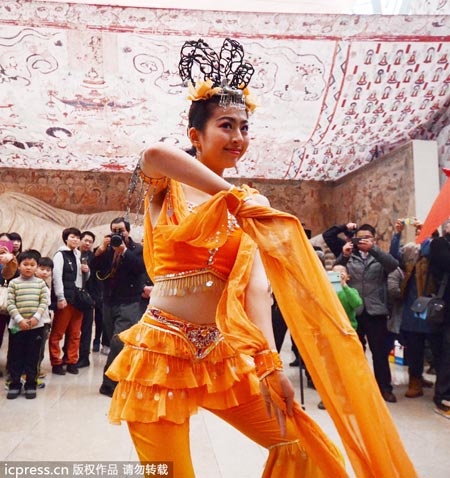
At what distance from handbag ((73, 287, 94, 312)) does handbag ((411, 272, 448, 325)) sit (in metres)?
3.62

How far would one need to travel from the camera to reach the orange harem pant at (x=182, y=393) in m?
1.29

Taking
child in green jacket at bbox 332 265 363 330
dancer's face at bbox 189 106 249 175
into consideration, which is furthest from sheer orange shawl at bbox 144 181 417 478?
child in green jacket at bbox 332 265 363 330

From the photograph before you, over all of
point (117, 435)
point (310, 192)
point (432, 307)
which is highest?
point (310, 192)

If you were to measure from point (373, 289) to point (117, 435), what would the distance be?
2.73 metres

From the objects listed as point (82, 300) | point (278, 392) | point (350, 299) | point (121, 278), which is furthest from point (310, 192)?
point (278, 392)

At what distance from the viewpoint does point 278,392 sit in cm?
118

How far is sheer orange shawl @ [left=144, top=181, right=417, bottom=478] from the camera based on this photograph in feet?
3.27

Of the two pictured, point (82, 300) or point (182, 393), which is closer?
point (182, 393)

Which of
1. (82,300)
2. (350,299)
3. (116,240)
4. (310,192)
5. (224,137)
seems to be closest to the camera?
(224,137)

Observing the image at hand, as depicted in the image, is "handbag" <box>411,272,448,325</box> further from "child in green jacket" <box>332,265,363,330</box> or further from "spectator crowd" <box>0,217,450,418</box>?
"child in green jacket" <box>332,265,363,330</box>

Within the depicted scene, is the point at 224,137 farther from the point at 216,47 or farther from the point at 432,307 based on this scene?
the point at 216,47

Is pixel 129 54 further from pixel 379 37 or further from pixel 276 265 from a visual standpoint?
pixel 276 265

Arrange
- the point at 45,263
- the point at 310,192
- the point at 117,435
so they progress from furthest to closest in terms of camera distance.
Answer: the point at 310,192
the point at 45,263
the point at 117,435

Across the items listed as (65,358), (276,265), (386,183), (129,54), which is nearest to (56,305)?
(65,358)
